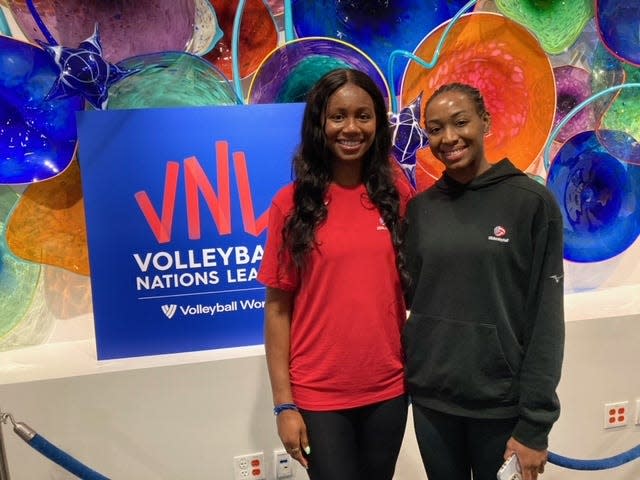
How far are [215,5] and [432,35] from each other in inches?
33.5

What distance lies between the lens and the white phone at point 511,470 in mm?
1053

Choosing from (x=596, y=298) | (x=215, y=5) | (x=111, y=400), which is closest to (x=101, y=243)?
(x=111, y=400)

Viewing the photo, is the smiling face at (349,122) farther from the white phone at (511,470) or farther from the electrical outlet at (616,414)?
the electrical outlet at (616,414)

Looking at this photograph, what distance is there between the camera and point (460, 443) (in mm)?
1183

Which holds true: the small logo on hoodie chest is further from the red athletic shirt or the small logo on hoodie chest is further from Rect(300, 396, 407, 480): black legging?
Rect(300, 396, 407, 480): black legging

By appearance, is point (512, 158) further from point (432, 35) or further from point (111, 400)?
point (111, 400)

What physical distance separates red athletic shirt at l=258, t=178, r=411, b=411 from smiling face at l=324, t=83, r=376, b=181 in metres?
0.11

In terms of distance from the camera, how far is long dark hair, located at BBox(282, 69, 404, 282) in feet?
3.78

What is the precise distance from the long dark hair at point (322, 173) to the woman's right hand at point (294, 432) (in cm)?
35

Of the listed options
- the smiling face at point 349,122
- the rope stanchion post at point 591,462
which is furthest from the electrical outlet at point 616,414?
the smiling face at point 349,122

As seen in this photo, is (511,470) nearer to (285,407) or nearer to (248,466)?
(285,407)

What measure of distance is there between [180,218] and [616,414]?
6.20 feet

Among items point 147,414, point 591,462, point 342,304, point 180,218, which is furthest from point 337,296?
point 591,462

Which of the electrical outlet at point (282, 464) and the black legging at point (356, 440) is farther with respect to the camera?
the electrical outlet at point (282, 464)
